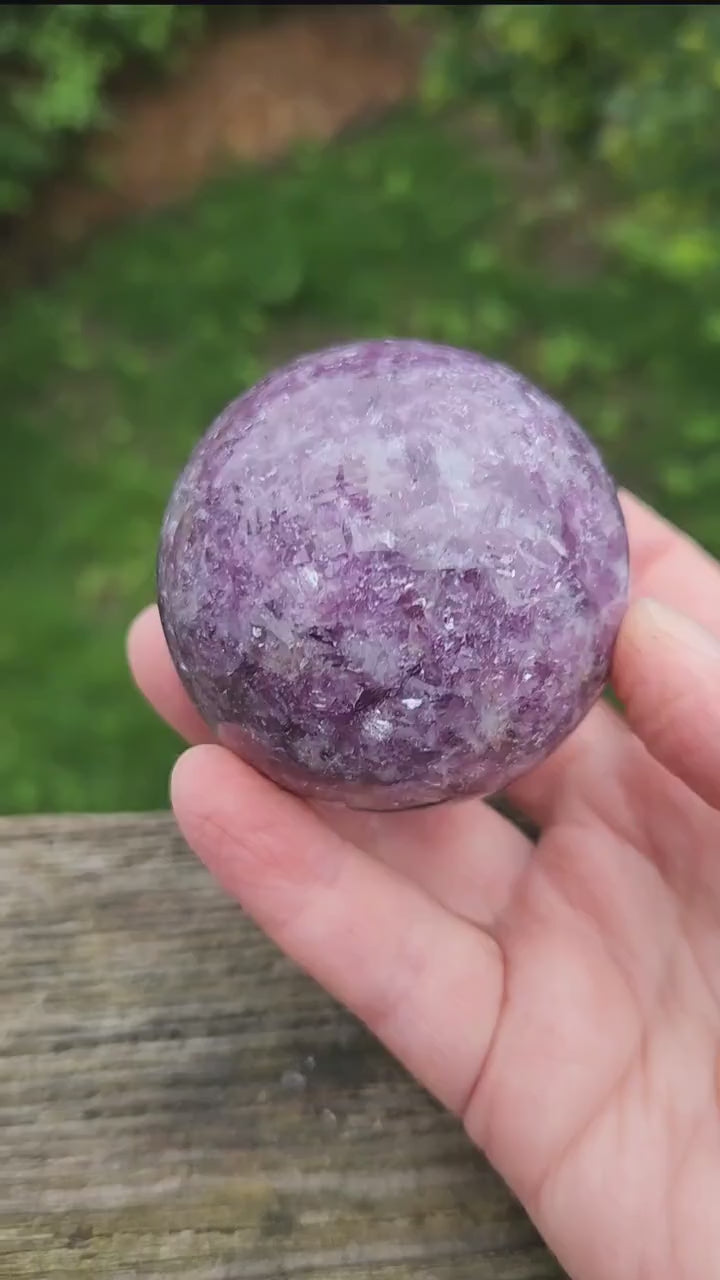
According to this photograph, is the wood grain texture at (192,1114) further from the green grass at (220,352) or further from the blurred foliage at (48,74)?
the blurred foliage at (48,74)

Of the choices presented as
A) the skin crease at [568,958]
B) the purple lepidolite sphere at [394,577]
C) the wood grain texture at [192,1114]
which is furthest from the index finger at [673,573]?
the wood grain texture at [192,1114]

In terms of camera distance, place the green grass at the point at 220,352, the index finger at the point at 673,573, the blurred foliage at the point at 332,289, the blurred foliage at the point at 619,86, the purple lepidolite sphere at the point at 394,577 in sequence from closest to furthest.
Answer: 1. the purple lepidolite sphere at the point at 394,577
2. the index finger at the point at 673,573
3. the blurred foliage at the point at 619,86
4. the blurred foliage at the point at 332,289
5. the green grass at the point at 220,352

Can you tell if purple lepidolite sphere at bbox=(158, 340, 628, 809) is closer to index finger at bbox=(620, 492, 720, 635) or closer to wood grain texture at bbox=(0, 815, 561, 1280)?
wood grain texture at bbox=(0, 815, 561, 1280)

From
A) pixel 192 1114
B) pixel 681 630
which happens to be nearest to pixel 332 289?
pixel 681 630

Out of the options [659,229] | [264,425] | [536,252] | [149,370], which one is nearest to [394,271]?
[536,252]

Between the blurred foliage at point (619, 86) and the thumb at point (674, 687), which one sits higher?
the blurred foliage at point (619, 86)

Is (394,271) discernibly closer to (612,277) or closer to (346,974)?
(612,277)

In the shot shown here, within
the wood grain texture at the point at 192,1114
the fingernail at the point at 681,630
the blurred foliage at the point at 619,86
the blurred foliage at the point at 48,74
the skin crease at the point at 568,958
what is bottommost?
the wood grain texture at the point at 192,1114

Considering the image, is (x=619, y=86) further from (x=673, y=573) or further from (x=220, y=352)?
(x=220, y=352)
